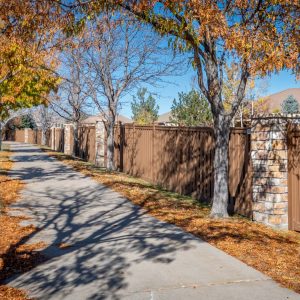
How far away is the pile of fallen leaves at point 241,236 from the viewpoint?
541 cm

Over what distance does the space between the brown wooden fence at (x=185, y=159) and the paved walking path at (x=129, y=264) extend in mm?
2363

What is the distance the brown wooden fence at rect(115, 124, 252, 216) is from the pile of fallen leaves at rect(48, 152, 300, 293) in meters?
0.68

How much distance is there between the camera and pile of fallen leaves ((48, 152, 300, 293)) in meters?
5.41

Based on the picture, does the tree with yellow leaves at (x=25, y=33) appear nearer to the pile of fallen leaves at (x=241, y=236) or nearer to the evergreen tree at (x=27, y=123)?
the pile of fallen leaves at (x=241, y=236)

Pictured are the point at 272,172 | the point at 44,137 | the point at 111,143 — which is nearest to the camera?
the point at 272,172

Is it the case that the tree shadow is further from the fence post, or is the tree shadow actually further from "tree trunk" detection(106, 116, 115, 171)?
the fence post

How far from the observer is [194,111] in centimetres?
3809

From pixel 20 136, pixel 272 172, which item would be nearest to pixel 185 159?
pixel 272 172

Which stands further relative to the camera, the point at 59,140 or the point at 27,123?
the point at 27,123

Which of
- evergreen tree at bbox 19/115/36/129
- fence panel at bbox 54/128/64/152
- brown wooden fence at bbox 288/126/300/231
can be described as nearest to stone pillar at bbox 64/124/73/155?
fence panel at bbox 54/128/64/152

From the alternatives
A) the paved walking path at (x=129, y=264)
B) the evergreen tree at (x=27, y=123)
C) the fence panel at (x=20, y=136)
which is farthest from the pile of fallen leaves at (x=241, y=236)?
the evergreen tree at (x=27, y=123)

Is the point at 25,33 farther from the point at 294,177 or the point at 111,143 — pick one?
the point at 111,143

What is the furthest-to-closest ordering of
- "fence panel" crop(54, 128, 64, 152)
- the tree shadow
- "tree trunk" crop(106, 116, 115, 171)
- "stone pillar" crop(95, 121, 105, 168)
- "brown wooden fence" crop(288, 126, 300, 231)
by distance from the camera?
"fence panel" crop(54, 128, 64, 152) < "stone pillar" crop(95, 121, 105, 168) < "tree trunk" crop(106, 116, 115, 171) < "brown wooden fence" crop(288, 126, 300, 231) < the tree shadow

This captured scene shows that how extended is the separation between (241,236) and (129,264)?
250cm
